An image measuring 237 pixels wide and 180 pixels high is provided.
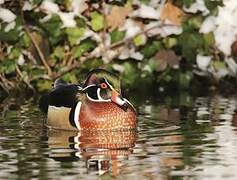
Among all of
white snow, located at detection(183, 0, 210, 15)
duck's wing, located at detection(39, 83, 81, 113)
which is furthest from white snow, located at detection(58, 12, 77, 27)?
duck's wing, located at detection(39, 83, 81, 113)

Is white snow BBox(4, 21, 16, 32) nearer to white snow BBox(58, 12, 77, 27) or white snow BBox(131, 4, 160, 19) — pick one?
white snow BBox(58, 12, 77, 27)

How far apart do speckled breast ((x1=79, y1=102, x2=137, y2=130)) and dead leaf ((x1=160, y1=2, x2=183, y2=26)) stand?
14.0ft

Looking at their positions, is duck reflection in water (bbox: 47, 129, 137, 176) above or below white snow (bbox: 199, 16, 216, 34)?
below

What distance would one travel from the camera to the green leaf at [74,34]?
15297 mm

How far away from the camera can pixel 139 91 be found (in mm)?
16250

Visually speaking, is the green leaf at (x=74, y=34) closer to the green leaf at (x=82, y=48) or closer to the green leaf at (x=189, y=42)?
the green leaf at (x=82, y=48)

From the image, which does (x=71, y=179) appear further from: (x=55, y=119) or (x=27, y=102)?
(x=27, y=102)

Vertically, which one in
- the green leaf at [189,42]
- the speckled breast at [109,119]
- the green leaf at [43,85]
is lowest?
the speckled breast at [109,119]

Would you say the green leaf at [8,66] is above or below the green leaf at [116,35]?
below

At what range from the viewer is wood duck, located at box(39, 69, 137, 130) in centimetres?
1170

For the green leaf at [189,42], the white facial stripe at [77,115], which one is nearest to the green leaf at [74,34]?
the green leaf at [189,42]

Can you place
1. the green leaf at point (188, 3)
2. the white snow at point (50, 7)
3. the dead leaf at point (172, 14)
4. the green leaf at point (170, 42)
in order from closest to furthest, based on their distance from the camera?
the white snow at point (50, 7), the green leaf at point (188, 3), the dead leaf at point (172, 14), the green leaf at point (170, 42)

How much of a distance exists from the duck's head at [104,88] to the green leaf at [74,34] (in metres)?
3.44

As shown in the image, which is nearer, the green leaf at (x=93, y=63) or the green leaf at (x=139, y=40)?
the green leaf at (x=139, y=40)
